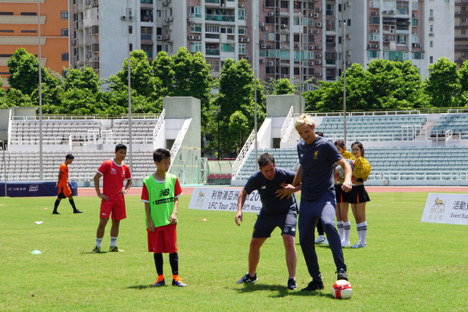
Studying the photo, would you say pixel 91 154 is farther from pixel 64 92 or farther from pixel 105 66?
pixel 105 66

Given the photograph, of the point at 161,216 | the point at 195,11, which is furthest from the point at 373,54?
the point at 161,216

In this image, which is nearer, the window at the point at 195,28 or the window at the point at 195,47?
the window at the point at 195,28

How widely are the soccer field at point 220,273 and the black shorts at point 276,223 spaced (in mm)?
720

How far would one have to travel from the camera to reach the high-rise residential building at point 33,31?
106000 millimetres

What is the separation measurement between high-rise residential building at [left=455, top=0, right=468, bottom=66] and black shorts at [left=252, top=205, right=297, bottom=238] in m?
125

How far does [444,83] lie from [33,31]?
6692 cm

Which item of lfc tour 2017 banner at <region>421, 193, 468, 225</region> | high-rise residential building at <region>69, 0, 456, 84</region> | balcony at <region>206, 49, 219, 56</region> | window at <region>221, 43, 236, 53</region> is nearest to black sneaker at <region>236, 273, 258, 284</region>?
lfc tour 2017 banner at <region>421, 193, 468, 225</region>

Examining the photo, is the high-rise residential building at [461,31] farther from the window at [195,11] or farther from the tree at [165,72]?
the tree at [165,72]

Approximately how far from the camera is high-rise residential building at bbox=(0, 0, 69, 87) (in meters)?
106

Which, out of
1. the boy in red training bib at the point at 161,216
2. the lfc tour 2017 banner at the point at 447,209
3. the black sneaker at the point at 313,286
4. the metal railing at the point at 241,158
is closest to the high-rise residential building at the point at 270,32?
the metal railing at the point at 241,158

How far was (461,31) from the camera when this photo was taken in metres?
127

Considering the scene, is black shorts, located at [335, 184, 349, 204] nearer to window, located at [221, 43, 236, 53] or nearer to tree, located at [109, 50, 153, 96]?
tree, located at [109, 50, 153, 96]

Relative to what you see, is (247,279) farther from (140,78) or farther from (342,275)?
(140,78)

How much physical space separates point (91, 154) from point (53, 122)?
7043 mm
